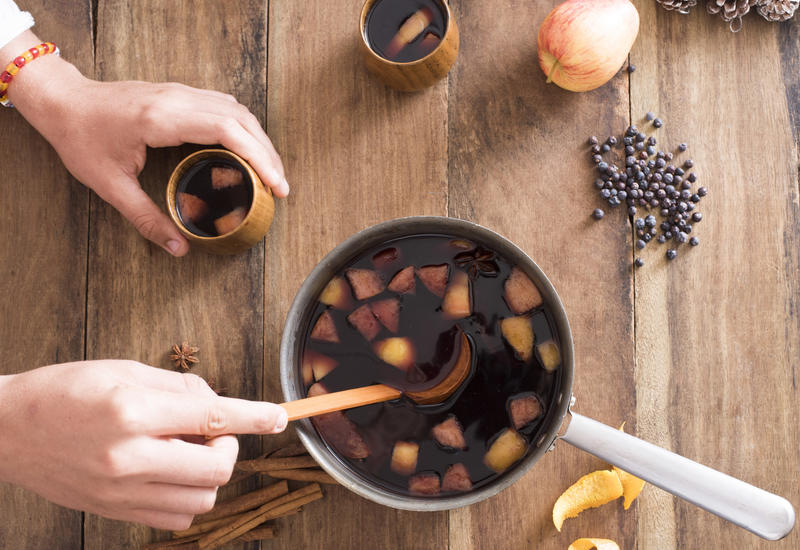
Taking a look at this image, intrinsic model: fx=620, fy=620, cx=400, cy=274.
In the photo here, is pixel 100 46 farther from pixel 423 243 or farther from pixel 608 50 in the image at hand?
pixel 608 50

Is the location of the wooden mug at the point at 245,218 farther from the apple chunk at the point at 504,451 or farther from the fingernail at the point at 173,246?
the apple chunk at the point at 504,451

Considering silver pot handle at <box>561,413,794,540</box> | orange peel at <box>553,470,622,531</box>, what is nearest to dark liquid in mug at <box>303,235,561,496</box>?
silver pot handle at <box>561,413,794,540</box>

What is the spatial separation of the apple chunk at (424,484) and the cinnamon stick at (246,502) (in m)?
0.31

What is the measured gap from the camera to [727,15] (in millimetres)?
1394

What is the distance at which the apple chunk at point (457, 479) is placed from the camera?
1175 mm

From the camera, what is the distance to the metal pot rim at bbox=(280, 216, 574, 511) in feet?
3.53

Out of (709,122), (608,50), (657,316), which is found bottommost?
(657,316)

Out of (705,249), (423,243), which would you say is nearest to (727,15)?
(705,249)

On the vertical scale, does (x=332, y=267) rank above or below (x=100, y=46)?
below

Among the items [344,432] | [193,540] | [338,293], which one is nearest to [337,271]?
[338,293]

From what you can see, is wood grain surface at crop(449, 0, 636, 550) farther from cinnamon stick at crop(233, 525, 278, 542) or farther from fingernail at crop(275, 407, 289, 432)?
fingernail at crop(275, 407, 289, 432)

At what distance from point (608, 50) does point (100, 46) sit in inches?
44.6

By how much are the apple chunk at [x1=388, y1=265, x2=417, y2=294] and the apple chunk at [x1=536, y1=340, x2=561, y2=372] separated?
0.86 feet

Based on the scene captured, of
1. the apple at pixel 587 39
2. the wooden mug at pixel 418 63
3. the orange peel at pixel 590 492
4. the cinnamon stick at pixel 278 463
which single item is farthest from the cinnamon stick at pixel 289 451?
the apple at pixel 587 39
